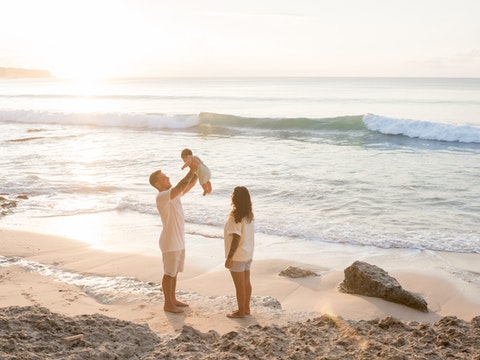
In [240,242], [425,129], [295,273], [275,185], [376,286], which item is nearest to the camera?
[240,242]

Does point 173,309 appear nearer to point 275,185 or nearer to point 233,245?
point 233,245

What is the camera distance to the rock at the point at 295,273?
7426mm

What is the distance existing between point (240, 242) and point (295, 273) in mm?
1906

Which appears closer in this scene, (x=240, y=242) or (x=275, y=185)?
(x=240, y=242)

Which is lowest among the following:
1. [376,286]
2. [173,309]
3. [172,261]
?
[173,309]

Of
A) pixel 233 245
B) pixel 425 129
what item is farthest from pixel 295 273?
pixel 425 129

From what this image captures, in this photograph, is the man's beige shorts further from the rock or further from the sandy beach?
the rock

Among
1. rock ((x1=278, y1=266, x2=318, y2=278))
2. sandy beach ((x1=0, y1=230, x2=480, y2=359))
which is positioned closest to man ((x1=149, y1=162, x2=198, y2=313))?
sandy beach ((x1=0, y1=230, x2=480, y2=359))

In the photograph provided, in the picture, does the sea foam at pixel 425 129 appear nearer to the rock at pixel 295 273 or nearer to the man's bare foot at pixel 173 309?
the rock at pixel 295 273

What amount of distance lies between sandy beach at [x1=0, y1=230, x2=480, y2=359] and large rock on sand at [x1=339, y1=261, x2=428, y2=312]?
10cm

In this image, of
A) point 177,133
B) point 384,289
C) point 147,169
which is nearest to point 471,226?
point 384,289

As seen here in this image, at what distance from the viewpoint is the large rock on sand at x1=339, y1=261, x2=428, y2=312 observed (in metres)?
6.29

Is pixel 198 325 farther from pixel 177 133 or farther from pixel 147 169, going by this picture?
pixel 177 133

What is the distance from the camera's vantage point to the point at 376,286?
6473 millimetres
